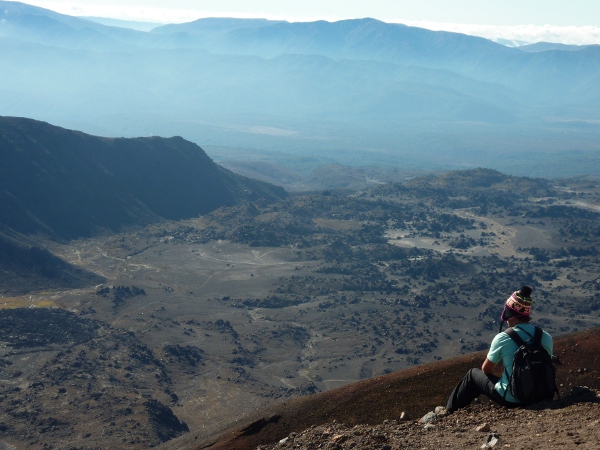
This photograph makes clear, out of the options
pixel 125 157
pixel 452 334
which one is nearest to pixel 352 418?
pixel 452 334

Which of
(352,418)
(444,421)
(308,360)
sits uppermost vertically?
(444,421)

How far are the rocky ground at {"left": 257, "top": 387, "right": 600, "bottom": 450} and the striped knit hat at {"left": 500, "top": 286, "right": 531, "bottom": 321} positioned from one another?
1912 mm

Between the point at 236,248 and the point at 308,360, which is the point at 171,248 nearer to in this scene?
the point at 236,248

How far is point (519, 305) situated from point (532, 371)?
1066 mm

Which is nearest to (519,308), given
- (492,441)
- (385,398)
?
(492,441)

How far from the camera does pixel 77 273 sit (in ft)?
262

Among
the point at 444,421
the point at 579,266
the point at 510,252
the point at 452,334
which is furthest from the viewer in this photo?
the point at 510,252

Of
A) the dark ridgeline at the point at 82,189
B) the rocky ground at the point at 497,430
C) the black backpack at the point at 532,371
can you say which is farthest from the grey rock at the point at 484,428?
the dark ridgeline at the point at 82,189

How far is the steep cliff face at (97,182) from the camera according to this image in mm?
99625

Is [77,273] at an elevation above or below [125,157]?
below

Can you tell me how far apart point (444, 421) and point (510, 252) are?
9418cm

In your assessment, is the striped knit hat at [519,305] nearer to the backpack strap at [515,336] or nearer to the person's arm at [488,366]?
the backpack strap at [515,336]

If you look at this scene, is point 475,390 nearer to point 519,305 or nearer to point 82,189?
point 519,305

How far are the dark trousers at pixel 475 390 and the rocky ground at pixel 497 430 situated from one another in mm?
416
